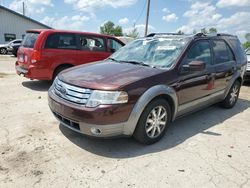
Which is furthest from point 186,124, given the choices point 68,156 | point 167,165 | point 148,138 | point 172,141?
point 68,156

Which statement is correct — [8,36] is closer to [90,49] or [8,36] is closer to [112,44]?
[112,44]

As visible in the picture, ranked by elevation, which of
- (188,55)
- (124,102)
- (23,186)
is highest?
(188,55)

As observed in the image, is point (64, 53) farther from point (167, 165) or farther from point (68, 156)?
point (167, 165)

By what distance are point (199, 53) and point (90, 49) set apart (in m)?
4.34

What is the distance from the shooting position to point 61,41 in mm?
7328

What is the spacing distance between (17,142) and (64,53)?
13.6ft

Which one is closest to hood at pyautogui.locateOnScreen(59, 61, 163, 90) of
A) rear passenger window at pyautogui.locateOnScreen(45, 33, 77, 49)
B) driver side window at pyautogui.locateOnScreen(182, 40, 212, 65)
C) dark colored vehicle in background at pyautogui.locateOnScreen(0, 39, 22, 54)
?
driver side window at pyautogui.locateOnScreen(182, 40, 212, 65)

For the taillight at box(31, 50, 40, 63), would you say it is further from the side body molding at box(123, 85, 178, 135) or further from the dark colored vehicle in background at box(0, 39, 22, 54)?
the dark colored vehicle in background at box(0, 39, 22, 54)

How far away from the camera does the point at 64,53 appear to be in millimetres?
7348

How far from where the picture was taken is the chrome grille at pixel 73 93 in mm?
3320

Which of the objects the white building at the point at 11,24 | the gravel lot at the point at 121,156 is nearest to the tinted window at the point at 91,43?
the gravel lot at the point at 121,156

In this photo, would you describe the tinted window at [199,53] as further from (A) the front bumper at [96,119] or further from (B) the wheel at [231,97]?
(A) the front bumper at [96,119]

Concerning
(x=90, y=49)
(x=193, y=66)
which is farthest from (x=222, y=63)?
(x=90, y=49)

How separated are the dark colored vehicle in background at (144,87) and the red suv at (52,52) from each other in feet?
9.50
